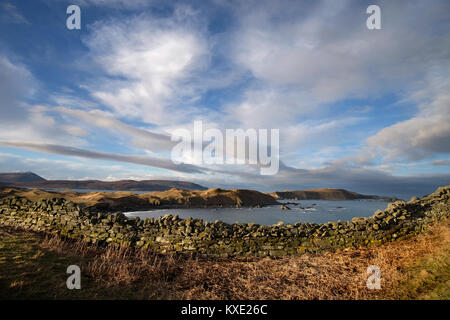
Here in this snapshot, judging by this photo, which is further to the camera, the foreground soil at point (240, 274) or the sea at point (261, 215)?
the sea at point (261, 215)

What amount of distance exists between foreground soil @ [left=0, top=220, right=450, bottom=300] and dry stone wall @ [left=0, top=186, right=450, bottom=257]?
1.78 ft

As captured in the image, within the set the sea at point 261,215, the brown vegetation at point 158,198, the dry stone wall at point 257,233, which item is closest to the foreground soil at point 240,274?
the dry stone wall at point 257,233

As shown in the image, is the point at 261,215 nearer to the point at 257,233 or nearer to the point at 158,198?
the point at 158,198

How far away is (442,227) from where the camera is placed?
28.8ft

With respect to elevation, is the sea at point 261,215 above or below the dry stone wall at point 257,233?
below

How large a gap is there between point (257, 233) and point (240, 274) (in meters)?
2.41

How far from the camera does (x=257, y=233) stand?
376 inches

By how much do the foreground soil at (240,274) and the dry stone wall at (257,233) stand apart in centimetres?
54

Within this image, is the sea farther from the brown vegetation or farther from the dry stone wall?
the dry stone wall

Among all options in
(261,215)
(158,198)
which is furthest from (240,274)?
(158,198)

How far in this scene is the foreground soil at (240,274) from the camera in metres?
5.83

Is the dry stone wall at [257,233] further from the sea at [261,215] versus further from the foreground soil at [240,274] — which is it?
the sea at [261,215]
